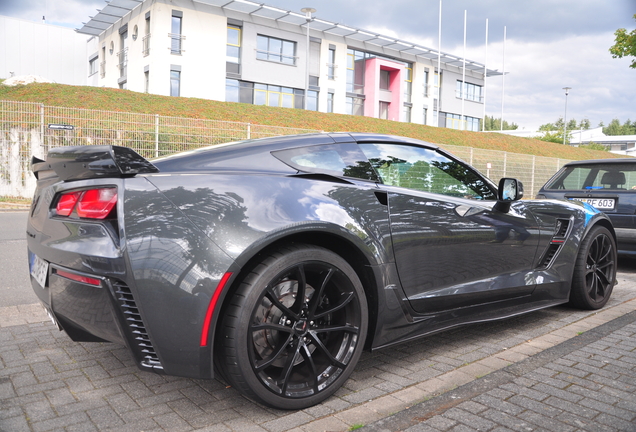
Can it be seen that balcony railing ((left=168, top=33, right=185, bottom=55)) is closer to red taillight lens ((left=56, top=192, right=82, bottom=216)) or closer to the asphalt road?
the asphalt road

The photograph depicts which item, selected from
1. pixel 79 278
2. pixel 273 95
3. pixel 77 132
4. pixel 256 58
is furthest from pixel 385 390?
pixel 273 95

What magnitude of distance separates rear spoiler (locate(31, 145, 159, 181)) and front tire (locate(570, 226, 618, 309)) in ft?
11.7

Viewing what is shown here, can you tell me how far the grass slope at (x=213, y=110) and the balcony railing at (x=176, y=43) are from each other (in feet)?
16.6

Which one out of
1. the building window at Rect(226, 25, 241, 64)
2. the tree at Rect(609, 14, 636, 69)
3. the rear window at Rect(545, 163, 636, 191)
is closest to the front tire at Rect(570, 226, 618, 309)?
the rear window at Rect(545, 163, 636, 191)

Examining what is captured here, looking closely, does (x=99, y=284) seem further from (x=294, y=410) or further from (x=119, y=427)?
(x=294, y=410)

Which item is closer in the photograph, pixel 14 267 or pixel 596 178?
pixel 14 267

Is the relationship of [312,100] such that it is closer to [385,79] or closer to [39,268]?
[385,79]

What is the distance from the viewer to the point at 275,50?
32.5 metres

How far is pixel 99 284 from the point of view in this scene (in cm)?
232

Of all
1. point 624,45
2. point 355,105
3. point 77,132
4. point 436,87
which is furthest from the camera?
point 436,87

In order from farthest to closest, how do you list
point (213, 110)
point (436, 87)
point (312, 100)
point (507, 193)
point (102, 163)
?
1. point (436, 87)
2. point (312, 100)
3. point (213, 110)
4. point (507, 193)
5. point (102, 163)

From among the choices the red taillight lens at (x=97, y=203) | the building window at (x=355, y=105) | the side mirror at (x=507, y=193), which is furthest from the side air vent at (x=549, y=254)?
the building window at (x=355, y=105)

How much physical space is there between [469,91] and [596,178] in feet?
142

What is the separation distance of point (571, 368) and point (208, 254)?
2.28 m
